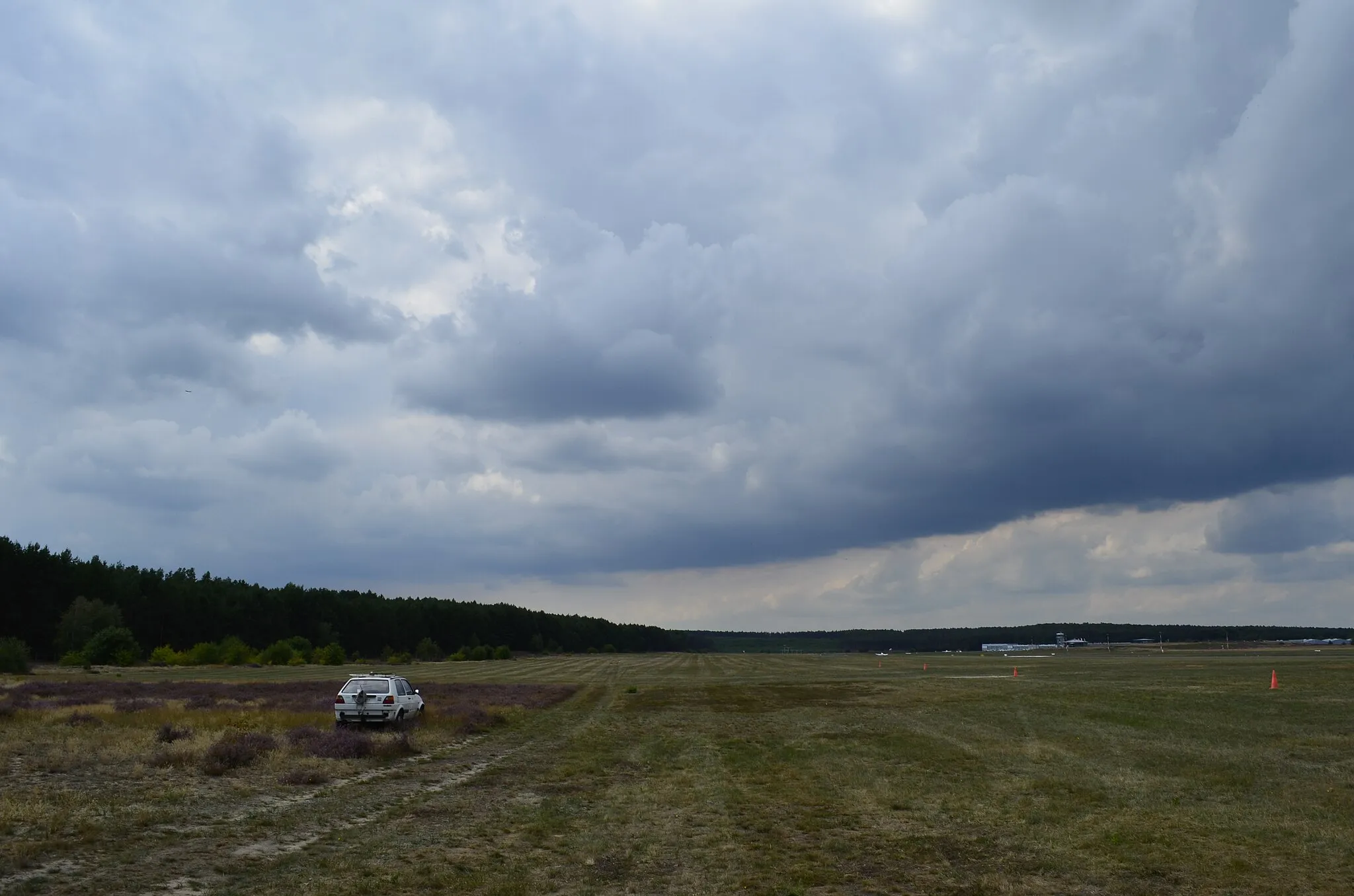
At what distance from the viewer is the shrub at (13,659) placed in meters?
79.9

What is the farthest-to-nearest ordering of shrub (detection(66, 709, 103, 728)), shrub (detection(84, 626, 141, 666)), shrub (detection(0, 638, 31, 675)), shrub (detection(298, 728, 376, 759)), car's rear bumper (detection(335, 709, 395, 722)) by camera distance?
shrub (detection(84, 626, 141, 666)) < shrub (detection(0, 638, 31, 675)) < car's rear bumper (detection(335, 709, 395, 722)) < shrub (detection(66, 709, 103, 728)) < shrub (detection(298, 728, 376, 759))

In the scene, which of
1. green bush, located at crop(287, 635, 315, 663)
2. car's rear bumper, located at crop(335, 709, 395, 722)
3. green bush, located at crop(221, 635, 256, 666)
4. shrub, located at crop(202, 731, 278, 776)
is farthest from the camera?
green bush, located at crop(287, 635, 315, 663)

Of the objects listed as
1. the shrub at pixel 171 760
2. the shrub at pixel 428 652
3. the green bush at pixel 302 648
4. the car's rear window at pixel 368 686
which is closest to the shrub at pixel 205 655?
the green bush at pixel 302 648

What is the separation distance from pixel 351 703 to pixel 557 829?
2155 cm

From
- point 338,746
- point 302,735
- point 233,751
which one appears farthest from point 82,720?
point 233,751

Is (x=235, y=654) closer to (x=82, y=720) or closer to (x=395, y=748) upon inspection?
(x=82, y=720)

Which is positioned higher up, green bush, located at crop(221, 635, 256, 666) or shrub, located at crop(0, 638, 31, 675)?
shrub, located at crop(0, 638, 31, 675)

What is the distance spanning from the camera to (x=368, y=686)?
37375 mm

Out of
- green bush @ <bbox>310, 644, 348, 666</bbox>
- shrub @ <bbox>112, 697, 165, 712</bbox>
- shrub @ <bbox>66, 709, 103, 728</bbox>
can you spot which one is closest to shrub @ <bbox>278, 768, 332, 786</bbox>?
shrub @ <bbox>66, 709, 103, 728</bbox>

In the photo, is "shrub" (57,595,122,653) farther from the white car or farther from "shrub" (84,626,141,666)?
the white car

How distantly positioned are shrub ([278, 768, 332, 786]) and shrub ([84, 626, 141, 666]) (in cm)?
9758

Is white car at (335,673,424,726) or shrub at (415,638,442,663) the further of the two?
shrub at (415,638,442,663)

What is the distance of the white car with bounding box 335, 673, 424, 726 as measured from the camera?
36.2 m

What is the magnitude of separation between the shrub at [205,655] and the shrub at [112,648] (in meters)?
16.8
